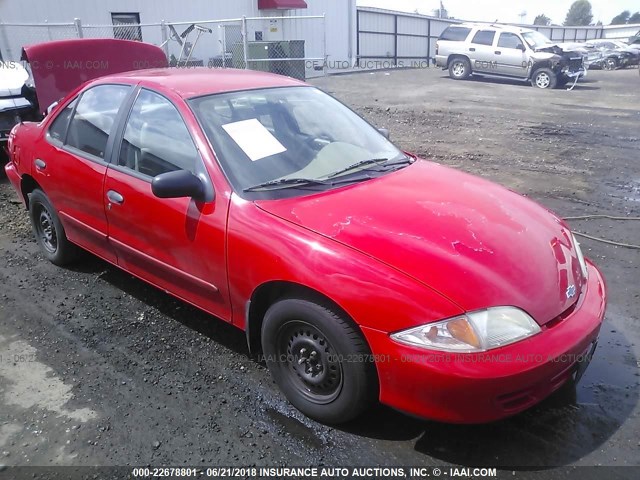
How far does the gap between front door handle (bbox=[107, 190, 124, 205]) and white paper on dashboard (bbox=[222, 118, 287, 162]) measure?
2.91ft

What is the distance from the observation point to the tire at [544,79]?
17.5 metres

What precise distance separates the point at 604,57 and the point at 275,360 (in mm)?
30622

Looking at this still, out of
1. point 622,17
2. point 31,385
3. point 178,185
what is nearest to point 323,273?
point 178,185

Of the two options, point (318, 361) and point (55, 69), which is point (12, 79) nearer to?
point (55, 69)

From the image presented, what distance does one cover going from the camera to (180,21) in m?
17.9

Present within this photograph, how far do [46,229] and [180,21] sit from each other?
608 inches

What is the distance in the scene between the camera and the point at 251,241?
2662mm

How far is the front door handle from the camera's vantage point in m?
3.38

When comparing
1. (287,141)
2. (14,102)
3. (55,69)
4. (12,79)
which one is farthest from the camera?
(12,79)

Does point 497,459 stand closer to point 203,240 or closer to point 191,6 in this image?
point 203,240

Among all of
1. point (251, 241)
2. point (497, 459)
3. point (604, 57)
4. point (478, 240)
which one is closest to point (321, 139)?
point (251, 241)

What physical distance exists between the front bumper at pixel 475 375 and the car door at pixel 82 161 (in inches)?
92.9

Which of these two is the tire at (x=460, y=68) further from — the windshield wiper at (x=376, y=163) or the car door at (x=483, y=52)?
the windshield wiper at (x=376, y=163)

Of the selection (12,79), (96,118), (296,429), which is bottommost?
(296,429)
